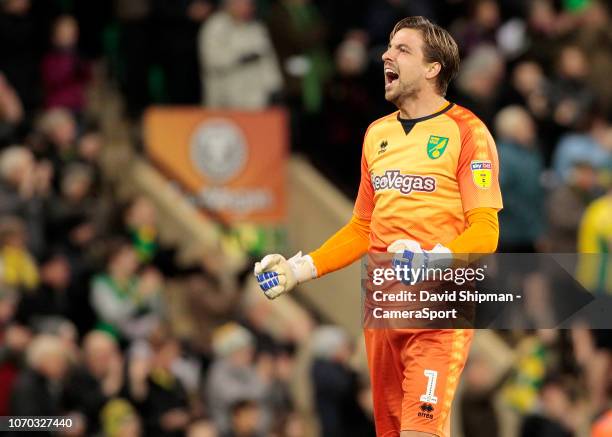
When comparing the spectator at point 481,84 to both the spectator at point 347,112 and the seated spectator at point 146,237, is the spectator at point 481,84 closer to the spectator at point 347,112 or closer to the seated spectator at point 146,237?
the spectator at point 347,112

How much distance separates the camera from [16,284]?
13055 millimetres

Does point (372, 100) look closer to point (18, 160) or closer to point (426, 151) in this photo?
point (18, 160)

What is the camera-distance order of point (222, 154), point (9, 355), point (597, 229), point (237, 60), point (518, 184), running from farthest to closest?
point (222, 154) < point (237, 60) < point (518, 184) < point (597, 229) < point (9, 355)

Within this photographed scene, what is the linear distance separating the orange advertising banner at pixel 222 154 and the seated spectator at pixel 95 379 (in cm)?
355

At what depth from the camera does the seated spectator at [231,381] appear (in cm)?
1383

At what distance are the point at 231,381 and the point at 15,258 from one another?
209 cm

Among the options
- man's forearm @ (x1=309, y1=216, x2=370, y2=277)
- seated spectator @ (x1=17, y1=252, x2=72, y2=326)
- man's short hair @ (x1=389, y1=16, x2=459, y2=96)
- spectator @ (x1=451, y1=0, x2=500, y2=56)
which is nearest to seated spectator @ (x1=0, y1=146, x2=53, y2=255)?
seated spectator @ (x1=17, y1=252, x2=72, y2=326)

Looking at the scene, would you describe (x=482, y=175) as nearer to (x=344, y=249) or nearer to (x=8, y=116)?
(x=344, y=249)

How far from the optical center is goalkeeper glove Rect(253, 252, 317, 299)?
7273 mm

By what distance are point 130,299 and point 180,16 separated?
379 centimetres

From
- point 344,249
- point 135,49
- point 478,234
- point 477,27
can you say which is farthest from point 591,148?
point 478,234

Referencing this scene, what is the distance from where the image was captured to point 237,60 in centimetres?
1606

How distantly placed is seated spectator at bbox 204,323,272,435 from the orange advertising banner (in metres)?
2.61

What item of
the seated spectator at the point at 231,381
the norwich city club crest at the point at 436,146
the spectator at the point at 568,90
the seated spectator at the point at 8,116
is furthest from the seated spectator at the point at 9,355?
the spectator at the point at 568,90
